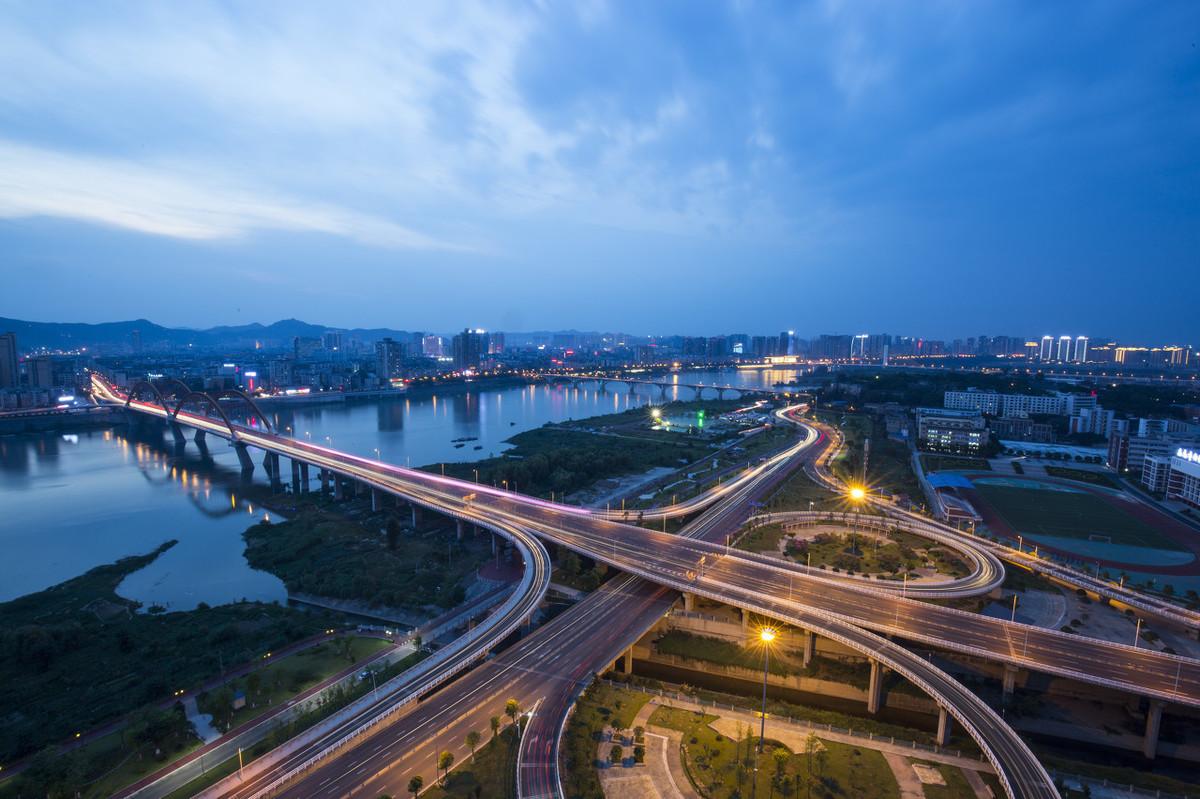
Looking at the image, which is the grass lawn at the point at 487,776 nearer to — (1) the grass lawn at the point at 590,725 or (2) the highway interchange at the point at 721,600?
(2) the highway interchange at the point at 721,600

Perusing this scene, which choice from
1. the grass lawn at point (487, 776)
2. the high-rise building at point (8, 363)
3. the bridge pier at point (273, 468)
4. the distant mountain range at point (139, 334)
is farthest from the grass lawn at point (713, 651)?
the distant mountain range at point (139, 334)

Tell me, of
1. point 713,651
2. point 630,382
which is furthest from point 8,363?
point 713,651

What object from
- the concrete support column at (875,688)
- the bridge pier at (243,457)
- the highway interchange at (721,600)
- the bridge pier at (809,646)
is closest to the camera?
the highway interchange at (721,600)

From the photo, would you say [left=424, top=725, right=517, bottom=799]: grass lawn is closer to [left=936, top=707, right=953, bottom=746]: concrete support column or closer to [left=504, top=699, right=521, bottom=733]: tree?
[left=504, top=699, right=521, bottom=733]: tree

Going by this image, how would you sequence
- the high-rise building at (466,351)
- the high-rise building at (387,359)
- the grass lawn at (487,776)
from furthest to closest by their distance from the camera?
the high-rise building at (466,351) → the high-rise building at (387,359) → the grass lawn at (487,776)

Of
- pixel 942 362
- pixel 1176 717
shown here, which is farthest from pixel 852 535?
pixel 942 362

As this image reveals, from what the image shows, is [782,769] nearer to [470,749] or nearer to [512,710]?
[512,710]
